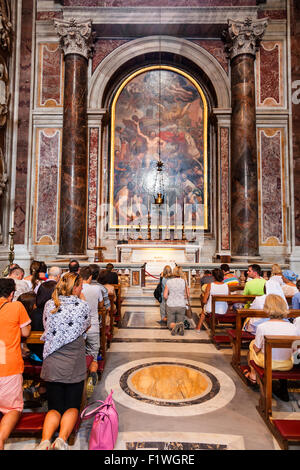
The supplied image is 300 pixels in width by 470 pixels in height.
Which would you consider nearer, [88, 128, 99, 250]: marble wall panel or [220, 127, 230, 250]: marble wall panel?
[220, 127, 230, 250]: marble wall panel

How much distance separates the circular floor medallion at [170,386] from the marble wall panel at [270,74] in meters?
10.9

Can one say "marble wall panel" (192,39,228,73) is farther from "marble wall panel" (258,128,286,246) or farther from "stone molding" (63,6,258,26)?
"marble wall panel" (258,128,286,246)

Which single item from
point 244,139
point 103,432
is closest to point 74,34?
point 244,139

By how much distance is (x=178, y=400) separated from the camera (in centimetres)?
356

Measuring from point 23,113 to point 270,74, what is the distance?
31.0 ft

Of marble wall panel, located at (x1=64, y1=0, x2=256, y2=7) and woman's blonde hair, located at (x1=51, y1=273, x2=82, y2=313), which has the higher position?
marble wall panel, located at (x1=64, y1=0, x2=256, y2=7)

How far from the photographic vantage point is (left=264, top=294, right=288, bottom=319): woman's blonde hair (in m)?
3.27

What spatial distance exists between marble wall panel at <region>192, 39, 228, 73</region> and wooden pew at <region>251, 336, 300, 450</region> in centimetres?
1218

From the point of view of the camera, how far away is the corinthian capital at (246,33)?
447 inches

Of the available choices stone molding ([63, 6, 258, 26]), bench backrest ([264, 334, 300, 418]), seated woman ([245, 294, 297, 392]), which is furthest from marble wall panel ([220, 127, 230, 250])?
bench backrest ([264, 334, 300, 418])

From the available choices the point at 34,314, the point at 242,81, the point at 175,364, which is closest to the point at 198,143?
the point at 242,81

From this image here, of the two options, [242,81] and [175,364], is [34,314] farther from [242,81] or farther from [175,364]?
[242,81]

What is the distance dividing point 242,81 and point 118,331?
32.1ft

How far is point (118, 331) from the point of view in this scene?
6.24m
